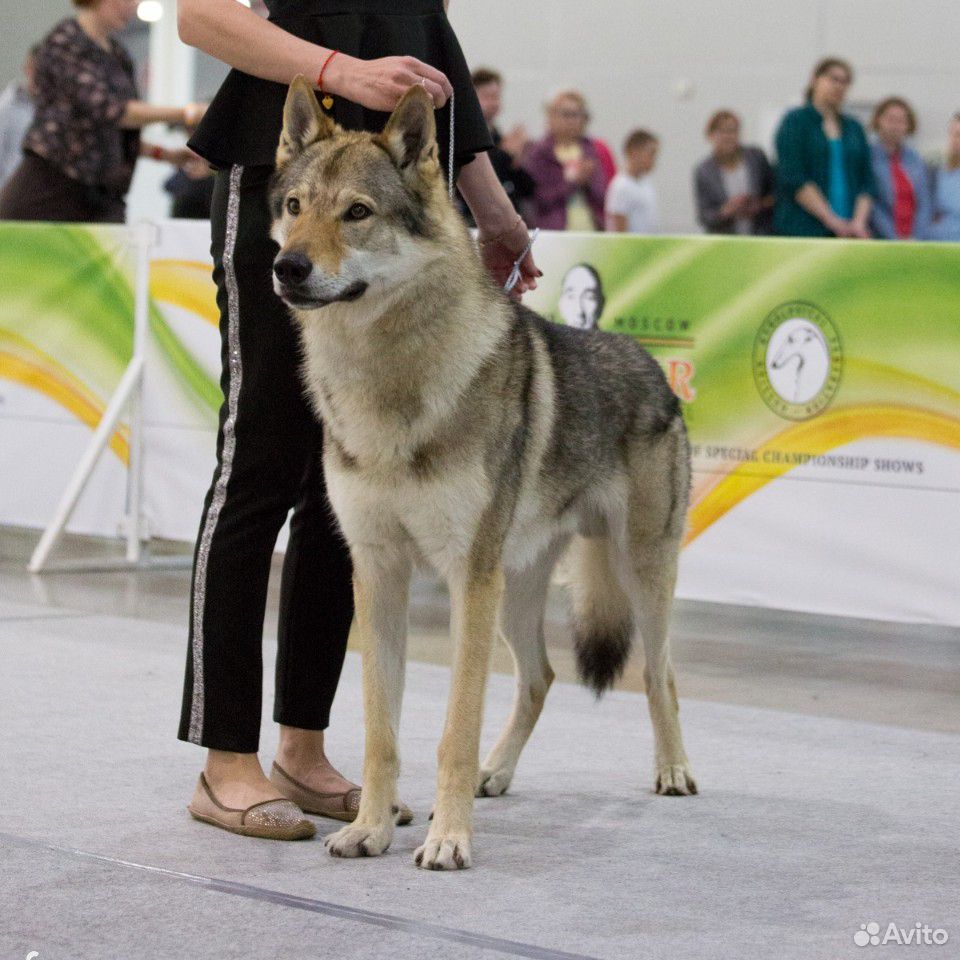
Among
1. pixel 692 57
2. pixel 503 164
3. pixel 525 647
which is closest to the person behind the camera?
pixel 525 647

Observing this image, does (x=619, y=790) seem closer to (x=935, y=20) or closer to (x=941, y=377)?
(x=941, y=377)

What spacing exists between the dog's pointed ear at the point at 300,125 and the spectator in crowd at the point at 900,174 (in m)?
6.53

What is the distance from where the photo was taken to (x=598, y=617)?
342 cm

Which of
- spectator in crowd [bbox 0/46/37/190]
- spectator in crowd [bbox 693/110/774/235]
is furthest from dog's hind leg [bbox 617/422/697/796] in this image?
spectator in crowd [bbox 693/110/774/235]

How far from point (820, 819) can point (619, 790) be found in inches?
16.8

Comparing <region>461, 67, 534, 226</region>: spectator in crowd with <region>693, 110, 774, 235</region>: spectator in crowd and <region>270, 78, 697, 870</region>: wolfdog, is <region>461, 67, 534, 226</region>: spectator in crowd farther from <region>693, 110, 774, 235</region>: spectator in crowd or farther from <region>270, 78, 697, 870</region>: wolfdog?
<region>270, 78, 697, 870</region>: wolfdog

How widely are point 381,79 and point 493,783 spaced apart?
1428 mm

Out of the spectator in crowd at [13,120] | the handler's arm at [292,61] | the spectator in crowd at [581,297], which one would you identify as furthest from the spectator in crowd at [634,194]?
the handler's arm at [292,61]

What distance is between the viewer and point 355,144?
2.64 metres

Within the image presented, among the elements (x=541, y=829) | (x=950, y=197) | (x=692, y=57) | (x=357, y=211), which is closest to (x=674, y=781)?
(x=541, y=829)

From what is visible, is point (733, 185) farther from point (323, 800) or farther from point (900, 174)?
point (323, 800)

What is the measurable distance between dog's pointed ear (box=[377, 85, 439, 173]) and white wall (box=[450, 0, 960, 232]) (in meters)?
9.59

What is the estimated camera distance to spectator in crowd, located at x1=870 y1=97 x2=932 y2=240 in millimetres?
8797

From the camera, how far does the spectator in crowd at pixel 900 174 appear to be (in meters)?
8.80
